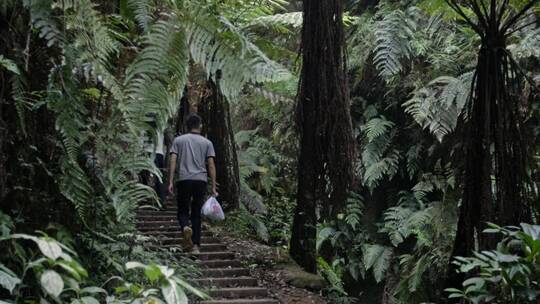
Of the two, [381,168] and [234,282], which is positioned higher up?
[381,168]

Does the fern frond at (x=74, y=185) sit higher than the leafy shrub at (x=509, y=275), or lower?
higher

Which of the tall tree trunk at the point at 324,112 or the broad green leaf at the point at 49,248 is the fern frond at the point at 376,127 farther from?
the broad green leaf at the point at 49,248

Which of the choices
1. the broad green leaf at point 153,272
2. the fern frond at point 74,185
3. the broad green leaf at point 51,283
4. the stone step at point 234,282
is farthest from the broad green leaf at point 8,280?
the stone step at point 234,282

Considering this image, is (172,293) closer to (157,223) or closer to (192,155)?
(192,155)

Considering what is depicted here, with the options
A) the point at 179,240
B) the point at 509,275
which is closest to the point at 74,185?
the point at 509,275

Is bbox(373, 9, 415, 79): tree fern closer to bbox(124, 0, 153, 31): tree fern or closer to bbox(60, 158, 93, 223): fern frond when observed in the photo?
bbox(124, 0, 153, 31): tree fern

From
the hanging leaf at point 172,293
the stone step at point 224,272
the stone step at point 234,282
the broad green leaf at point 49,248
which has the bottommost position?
the stone step at point 234,282

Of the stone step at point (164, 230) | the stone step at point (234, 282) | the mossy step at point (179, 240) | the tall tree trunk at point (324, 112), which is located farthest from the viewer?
the stone step at point (164, 230)

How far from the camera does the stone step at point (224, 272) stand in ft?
15.6

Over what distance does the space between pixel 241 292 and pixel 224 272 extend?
439 millimetres

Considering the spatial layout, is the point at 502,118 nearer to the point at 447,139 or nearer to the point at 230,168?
the point at 447,139

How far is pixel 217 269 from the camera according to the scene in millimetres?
4848

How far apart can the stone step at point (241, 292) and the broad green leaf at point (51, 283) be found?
2.55m

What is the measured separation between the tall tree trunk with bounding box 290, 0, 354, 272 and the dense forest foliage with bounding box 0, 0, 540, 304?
0.04ft
